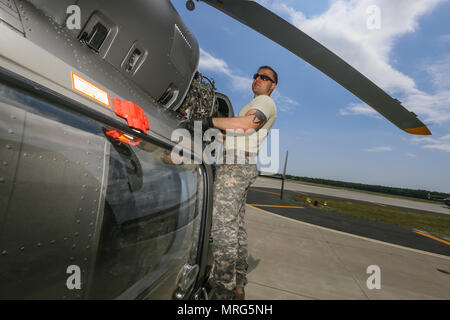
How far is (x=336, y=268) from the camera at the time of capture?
3.18m

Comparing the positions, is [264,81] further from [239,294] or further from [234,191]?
[239,294]

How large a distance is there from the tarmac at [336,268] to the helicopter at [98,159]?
148cm

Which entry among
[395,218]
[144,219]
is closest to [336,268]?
[144,219]

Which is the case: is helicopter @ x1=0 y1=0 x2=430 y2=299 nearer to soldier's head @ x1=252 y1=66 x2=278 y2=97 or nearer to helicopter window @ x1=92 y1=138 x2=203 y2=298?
helicopter window @ x1=92 y1=138 x2=203 y2=298

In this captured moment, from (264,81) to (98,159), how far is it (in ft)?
5.23

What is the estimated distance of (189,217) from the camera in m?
1.48

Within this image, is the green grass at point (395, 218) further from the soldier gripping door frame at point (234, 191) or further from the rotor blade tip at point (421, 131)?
the soldier gripping door frame at point (234, 191)

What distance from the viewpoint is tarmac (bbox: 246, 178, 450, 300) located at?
8.21ft

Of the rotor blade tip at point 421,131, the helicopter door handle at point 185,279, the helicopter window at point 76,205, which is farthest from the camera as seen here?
the rotor blade tip at point 421,131

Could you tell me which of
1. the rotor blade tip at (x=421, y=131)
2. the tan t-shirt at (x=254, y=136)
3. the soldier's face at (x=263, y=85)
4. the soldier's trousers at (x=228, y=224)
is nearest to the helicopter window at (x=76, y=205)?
the soldier's trousers at (x=228, y=224)

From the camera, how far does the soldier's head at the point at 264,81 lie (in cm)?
196
